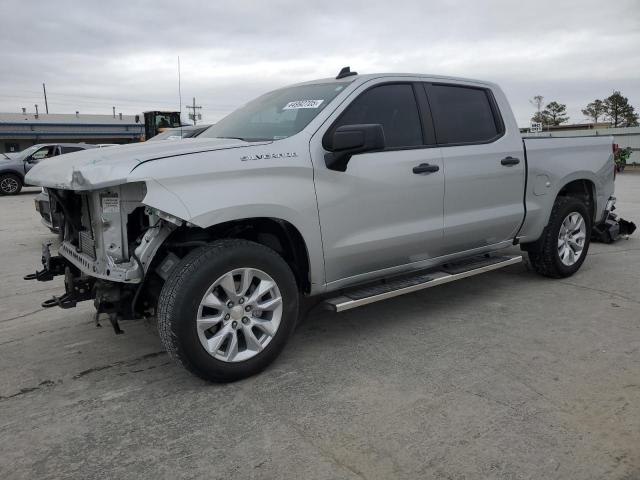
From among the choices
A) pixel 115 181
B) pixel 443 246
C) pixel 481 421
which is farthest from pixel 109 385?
pixel 443 246

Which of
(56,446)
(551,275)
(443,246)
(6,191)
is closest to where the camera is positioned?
(56,446)

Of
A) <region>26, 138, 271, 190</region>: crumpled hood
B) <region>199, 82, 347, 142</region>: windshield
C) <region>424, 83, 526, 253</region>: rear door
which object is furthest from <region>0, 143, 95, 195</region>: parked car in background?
<region>424, 83, 526, 253</region>: rear door

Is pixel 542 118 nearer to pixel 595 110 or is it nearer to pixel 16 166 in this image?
pixel 595 110

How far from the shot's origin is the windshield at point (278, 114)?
3859 millimetres

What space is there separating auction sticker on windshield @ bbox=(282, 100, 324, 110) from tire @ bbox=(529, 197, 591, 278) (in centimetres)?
277

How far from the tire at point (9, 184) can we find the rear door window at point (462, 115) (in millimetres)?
16871

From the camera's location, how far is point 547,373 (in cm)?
339

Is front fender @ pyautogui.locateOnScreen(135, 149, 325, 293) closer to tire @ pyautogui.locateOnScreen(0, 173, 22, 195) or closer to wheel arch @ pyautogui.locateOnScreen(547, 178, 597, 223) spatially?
wheel arch @ pyautogui.locateOnScreen(547, 178, 597, 223)

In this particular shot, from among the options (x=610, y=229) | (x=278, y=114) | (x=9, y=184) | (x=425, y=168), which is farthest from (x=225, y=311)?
(x=9, y=184)

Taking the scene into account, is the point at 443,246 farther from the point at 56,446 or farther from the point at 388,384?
the point at 56,446

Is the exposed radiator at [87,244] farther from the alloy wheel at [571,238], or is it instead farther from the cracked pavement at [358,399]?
the alloy wheel at [571,238]

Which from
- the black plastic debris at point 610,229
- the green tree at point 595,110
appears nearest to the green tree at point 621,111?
the green tree at point 595,110

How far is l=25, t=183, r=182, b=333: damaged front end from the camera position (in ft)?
10.3

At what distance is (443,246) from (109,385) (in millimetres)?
2674
